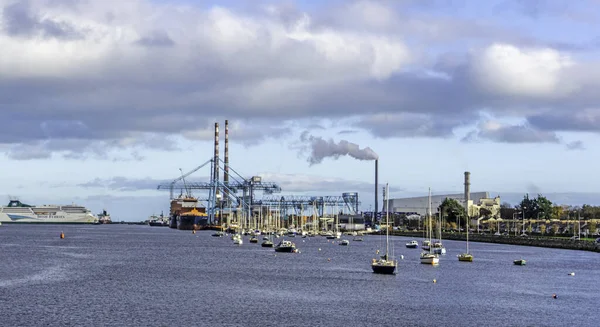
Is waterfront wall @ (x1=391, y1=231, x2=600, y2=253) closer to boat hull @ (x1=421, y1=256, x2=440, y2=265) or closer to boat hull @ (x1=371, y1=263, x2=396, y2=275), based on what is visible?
boat hull @ (x1=421, y1=256, x2=440, y2=265)

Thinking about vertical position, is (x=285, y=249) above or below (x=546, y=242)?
below

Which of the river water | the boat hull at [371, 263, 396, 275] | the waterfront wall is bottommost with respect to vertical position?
the river water

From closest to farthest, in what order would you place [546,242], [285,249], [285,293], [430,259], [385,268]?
[285,293] < [385,268] < [430,259] < [285,249] < [546,242]

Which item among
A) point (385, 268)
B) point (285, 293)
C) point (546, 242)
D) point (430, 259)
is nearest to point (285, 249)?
point (430, 259)

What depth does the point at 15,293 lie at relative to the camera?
214 ft

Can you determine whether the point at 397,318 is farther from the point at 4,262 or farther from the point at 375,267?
the point at 4,262

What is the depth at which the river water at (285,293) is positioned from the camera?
5425cm

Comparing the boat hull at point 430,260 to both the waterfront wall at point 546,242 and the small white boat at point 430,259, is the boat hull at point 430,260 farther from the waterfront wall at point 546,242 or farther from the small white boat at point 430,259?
the waterfront wall at point 546,242

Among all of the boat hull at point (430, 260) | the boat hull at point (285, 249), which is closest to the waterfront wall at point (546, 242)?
the boat hull at point (430, 260)

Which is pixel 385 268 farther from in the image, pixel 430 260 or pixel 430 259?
pixel 430 259

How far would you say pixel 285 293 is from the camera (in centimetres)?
6844

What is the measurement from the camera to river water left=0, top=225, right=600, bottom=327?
5425 centimetres

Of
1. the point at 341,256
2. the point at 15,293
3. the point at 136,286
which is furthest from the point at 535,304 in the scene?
the point at 341,256

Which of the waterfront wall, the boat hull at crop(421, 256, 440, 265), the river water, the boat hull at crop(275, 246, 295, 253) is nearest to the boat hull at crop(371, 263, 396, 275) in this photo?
the river water
